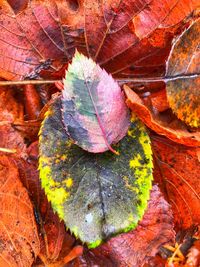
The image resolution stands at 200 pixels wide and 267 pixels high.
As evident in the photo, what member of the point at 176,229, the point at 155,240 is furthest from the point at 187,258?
the point at 155,240

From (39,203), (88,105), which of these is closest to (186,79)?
(88,105)

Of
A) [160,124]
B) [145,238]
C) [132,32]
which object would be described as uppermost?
[132,32]

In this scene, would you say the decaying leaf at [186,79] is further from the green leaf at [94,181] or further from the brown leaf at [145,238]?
the brown leaf at [145,238]

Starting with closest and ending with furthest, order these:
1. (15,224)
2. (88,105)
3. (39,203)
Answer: (88,105) → (15,224) → (39,203)

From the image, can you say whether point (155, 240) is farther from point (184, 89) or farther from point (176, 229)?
point (184, 89)

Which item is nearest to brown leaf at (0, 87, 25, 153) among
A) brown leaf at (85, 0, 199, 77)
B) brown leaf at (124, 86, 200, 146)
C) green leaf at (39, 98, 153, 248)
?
green leaf at (39, 98, 153, 248)

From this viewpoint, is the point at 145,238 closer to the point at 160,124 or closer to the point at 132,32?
the point at 160,124

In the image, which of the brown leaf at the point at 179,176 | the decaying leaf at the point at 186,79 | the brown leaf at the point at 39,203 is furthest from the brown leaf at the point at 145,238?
the decaying leaf at the point at 186,79
